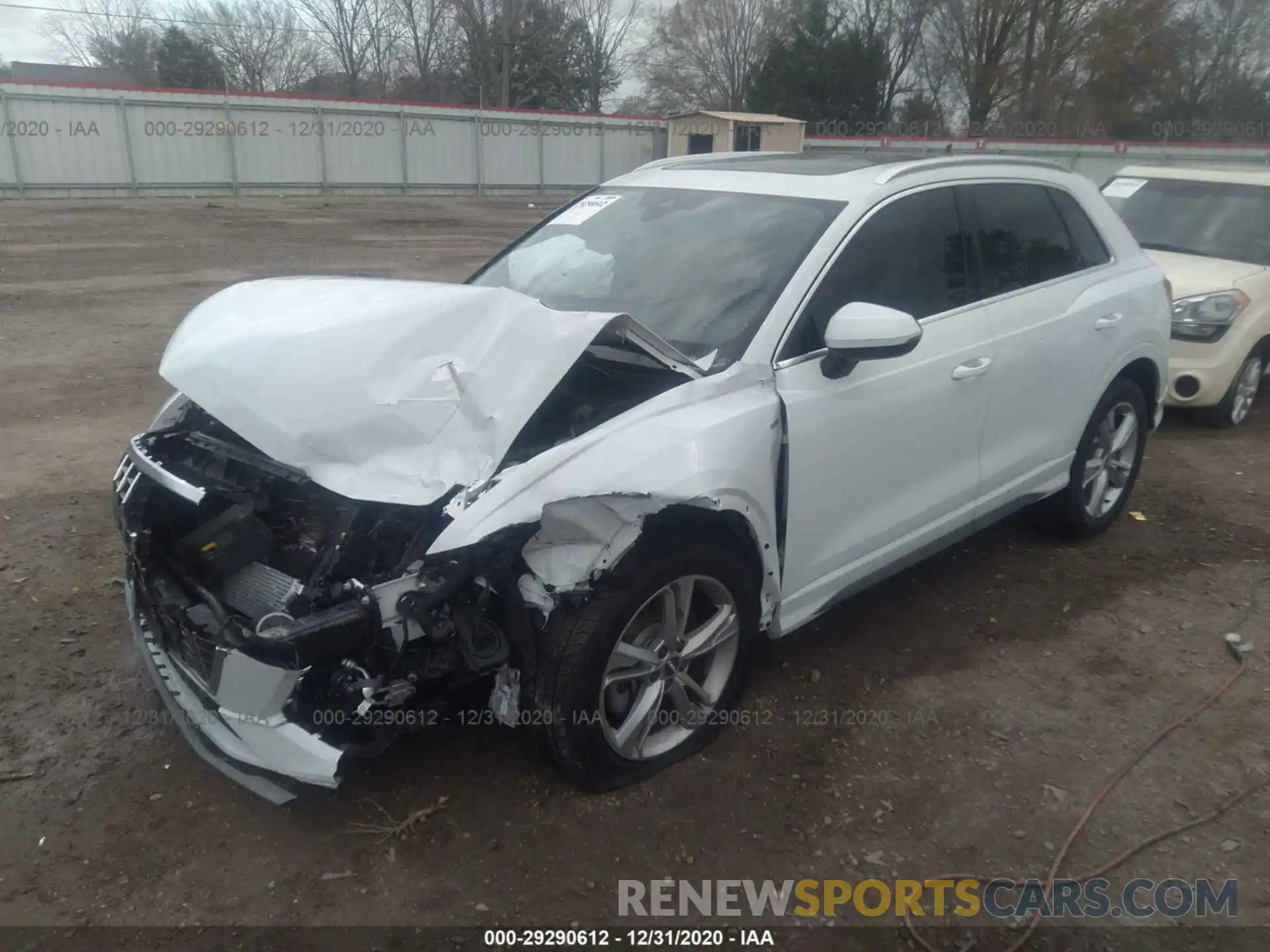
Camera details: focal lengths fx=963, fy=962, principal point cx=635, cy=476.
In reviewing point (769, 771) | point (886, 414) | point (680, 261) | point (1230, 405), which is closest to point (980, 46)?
point (1230, 405)

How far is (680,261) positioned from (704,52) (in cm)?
5160

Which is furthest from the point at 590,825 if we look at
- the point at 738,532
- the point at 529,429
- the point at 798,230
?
the point at 798,230

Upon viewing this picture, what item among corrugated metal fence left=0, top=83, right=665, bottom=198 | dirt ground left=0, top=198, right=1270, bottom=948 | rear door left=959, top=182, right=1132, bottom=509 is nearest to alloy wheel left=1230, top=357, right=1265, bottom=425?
dirt ground left=0, top=198, right=1270, bottom=948

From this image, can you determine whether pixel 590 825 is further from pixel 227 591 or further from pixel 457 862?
pixel 227 591

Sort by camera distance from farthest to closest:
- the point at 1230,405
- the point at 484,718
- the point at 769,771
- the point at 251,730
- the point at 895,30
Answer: the point at 895,30 < the point at 1230,405 < the point at 484,718 < the point at 769,771 < the point at 251,730

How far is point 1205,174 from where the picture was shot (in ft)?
26.0

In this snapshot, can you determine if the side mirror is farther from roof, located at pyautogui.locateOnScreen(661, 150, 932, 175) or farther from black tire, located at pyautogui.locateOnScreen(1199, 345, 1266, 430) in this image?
black tire, located at pyautogui.locateOnScreen(1199, 345, 1266, 430)

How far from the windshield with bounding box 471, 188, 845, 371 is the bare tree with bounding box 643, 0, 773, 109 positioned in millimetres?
47966

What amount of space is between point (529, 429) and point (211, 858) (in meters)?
1.52

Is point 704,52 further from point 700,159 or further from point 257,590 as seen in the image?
point 257,590

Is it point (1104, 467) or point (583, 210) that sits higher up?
point (583, 210)

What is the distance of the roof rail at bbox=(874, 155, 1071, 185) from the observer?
3631 mm

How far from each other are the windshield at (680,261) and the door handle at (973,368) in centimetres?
78

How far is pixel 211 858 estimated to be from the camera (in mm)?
2738
